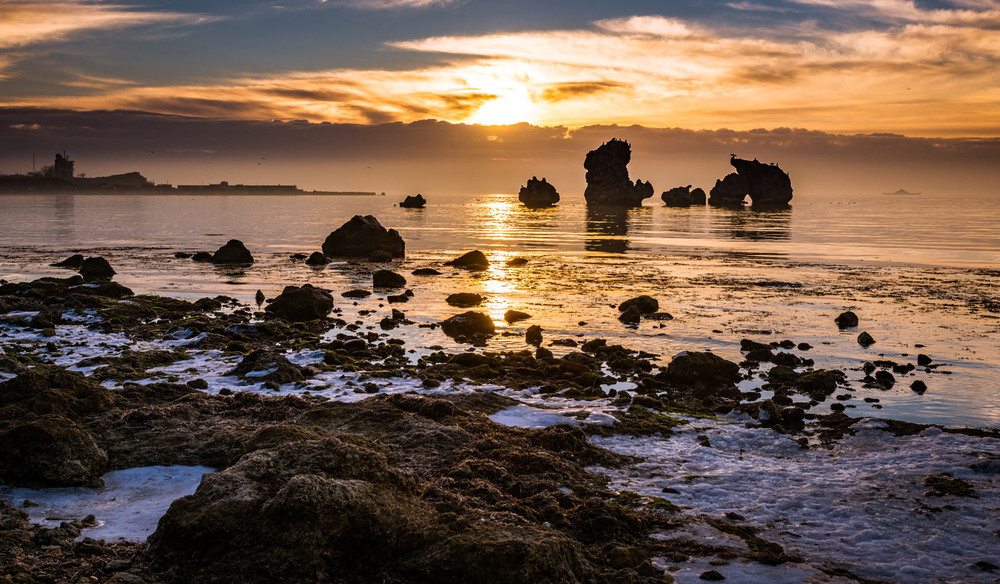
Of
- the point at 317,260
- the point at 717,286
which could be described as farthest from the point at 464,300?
the point at 317,260

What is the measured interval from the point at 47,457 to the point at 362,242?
41274mm

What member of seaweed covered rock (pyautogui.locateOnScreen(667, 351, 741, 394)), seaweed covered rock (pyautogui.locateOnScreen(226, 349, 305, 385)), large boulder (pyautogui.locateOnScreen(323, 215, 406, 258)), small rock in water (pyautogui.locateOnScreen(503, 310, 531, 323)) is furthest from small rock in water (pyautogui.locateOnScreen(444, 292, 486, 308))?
large boulder (pyautogui.locateOnScreen(323, 215, 406, 258))

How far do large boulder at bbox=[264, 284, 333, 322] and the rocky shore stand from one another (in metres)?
3.65

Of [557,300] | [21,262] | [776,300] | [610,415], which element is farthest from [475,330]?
[21,262]

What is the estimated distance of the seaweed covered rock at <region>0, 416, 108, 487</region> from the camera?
27.1 feet

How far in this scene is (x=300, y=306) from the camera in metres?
23.5

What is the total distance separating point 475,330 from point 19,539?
15.0 meters

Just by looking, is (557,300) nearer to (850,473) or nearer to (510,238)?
(850,473)

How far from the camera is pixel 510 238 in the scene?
71438 millimetres

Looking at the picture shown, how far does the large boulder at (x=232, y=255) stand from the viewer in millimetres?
43625

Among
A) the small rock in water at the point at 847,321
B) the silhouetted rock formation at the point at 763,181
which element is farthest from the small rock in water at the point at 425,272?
the silhouetted rock formation at the point at 763,181

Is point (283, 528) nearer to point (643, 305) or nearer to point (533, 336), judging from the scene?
point (533, 336)

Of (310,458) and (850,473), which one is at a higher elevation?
(310,458)

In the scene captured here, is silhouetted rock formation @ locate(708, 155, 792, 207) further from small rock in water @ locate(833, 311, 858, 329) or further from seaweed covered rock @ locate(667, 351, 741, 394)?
seaweed covered rock @ locate(667, 351, 741, 394)
